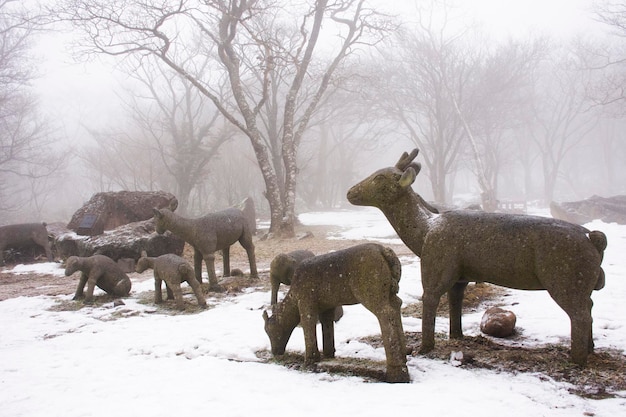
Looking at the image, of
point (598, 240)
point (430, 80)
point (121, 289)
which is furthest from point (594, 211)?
point (121, 289)

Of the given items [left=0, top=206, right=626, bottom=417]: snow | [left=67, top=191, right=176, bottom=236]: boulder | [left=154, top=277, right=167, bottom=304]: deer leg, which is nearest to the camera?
[left=0, top=206, right=626, bottom=417]: snow

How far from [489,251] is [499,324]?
46.7 inches

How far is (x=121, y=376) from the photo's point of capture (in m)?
3.98

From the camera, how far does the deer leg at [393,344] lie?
352 cm

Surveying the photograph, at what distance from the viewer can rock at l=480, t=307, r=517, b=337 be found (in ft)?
15.0

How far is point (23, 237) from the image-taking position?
11828mm

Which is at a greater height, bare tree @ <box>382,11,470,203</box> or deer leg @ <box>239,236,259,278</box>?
bare tree @ <box>382,11,470,203</box>

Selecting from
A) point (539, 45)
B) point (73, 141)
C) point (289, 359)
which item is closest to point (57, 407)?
point (289, 359)

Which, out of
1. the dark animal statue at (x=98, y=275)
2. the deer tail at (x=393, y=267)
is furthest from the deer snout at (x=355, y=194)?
the dark animal statue at (x=98, y=275)

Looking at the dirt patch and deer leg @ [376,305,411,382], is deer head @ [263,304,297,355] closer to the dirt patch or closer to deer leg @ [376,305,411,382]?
the dirt patch

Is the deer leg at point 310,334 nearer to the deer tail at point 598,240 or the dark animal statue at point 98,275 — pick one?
the deer tail at point 598,240

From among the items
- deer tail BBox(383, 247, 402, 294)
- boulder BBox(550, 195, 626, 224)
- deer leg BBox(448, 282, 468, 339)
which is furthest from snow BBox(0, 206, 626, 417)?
boulder BBox(550, 195, 626, 224)

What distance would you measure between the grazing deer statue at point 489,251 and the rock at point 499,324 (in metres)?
0.38

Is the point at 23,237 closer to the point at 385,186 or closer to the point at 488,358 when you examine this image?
the point at 385,186
